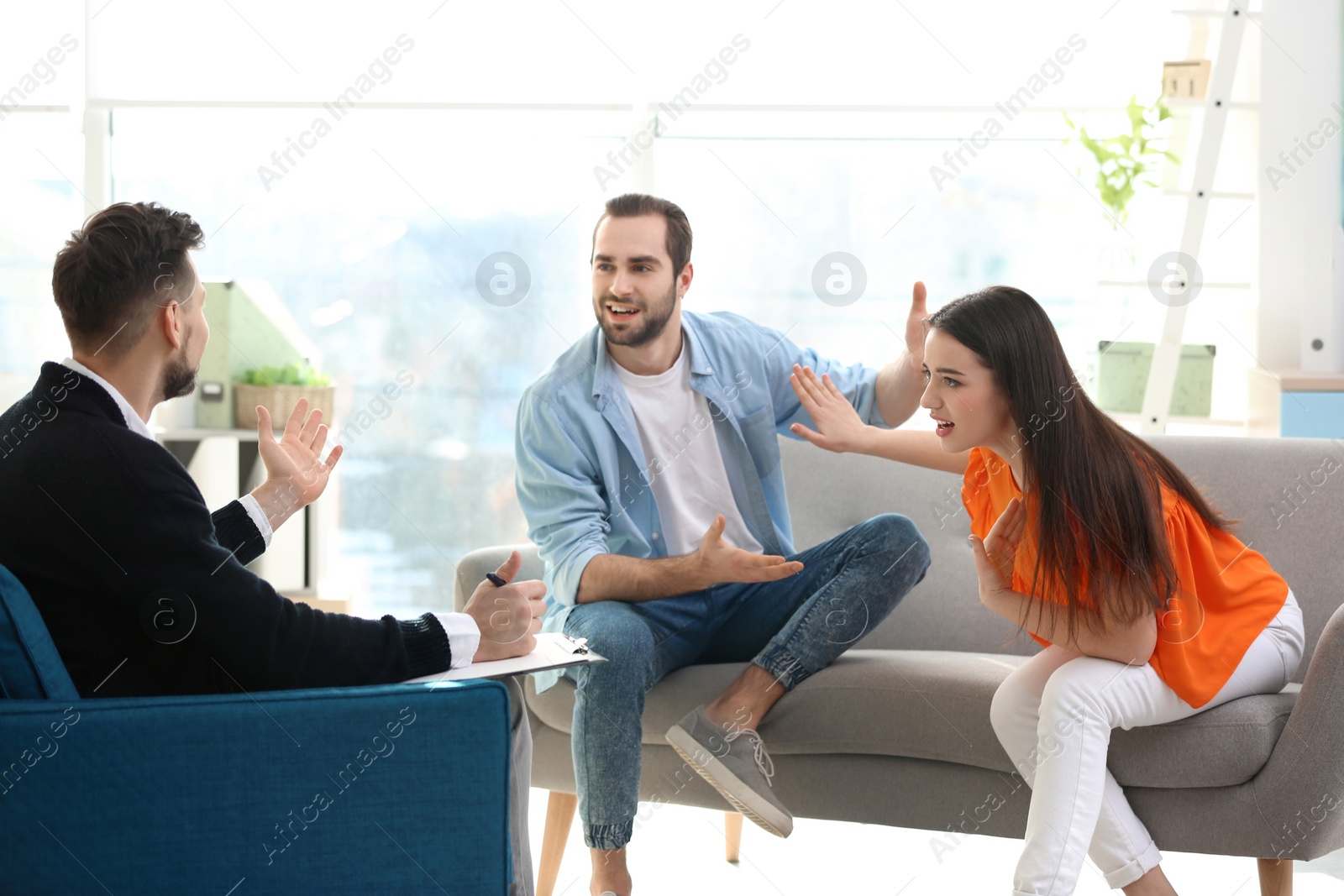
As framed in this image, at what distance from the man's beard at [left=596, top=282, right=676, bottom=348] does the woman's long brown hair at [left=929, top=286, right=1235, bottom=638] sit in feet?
2.12

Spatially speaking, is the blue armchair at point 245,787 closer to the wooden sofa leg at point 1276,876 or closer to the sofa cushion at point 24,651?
the sofa cushion at point 24,651

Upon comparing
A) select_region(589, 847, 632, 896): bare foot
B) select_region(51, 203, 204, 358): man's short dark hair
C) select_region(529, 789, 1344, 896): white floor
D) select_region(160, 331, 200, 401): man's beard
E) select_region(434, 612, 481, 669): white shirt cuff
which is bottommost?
select_region(529, 789, 1344, 896): white floor

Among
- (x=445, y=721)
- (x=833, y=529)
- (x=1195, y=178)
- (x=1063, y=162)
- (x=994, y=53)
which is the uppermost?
(x=994, y=53)

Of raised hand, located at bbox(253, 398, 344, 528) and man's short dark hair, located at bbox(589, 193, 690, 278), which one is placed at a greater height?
man's short dark hair, located at bbox(589, 193, 690, 278)

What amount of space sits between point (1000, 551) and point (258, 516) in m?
1.08

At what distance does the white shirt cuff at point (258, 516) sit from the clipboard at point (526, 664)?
478 mm

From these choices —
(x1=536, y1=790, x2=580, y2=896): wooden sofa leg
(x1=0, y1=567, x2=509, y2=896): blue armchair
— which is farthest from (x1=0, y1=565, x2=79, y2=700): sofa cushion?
(x1=536, y1=790, x2=580, y2=896): wooden sofa leg

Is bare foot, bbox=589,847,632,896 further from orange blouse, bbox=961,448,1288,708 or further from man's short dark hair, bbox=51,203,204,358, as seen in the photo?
man's short dark hair, bbox=51,203,204,358

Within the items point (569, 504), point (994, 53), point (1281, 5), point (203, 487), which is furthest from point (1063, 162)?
point (203, 487)

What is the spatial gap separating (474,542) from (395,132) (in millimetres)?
1472

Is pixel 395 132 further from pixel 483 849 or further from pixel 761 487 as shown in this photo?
pixel 483 849

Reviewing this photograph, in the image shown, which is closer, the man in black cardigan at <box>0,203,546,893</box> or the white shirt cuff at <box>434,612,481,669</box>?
the man in black cardigan at <box>0,203,546,893</box>

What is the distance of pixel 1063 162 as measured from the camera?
12.9ft

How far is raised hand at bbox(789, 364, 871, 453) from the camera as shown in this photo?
2059 mm
